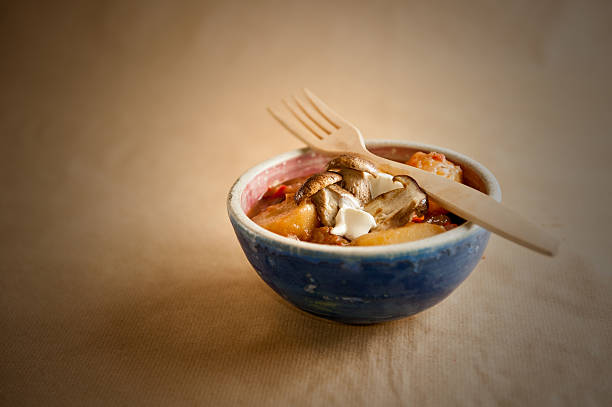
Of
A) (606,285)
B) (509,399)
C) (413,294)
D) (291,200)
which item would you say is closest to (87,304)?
(291,200)

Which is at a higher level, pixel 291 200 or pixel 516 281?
pixel 291 200

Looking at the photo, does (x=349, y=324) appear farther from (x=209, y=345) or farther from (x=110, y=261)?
(x=110, y=261)

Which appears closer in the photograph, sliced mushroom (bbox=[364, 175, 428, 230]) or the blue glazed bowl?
the blue glazed bowl

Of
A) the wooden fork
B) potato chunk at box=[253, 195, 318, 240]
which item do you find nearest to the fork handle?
the wooden fork

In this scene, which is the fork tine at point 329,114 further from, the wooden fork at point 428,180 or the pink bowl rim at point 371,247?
the pink bowl rim at point 371,247

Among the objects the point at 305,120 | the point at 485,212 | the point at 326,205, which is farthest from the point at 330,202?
the point at 305,120

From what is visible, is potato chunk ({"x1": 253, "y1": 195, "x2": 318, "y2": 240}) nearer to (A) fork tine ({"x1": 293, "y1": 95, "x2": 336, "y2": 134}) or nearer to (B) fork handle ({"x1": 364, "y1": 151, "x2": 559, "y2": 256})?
(B) fork handle ({"x1": 364, "y1": 151, "x2": 559, "y2": 256})
